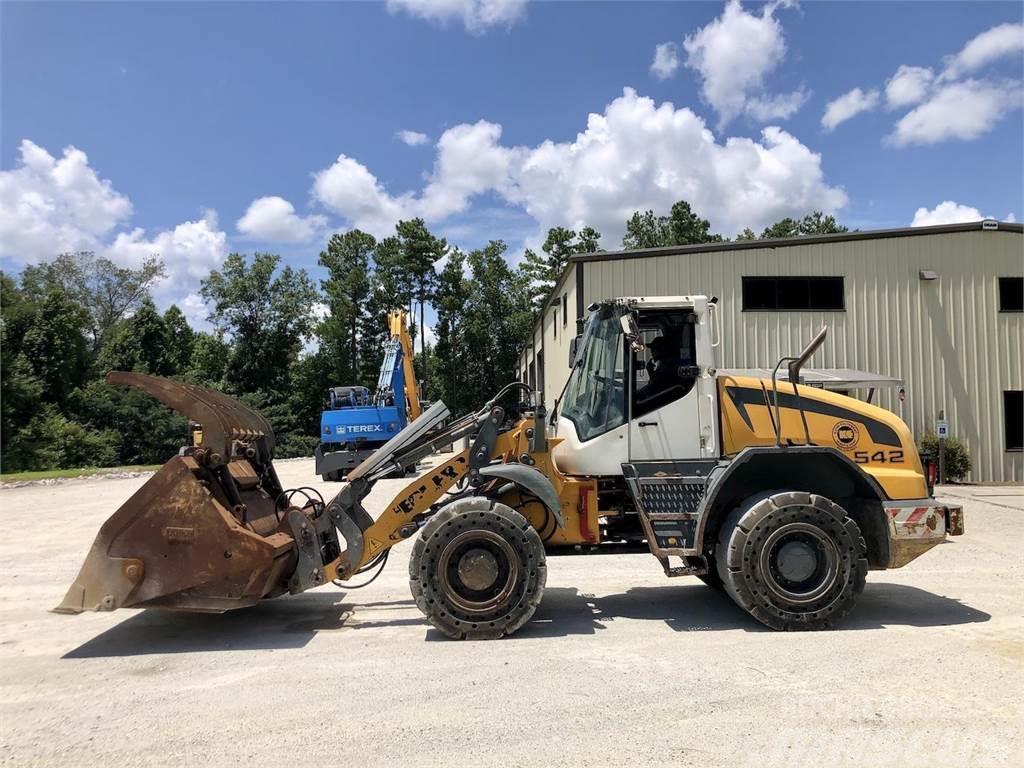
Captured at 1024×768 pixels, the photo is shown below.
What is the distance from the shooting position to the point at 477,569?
5.32m

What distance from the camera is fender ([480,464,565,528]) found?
218 inches

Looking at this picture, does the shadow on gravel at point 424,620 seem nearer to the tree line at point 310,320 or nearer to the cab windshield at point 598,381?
the cab windshield at point 598,381

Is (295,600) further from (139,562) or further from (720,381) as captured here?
(720,381)

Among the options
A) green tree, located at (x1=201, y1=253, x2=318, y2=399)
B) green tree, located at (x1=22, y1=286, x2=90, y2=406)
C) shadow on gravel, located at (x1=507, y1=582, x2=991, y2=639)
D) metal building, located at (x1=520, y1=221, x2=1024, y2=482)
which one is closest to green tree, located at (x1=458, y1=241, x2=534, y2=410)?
green tree, located at (x1=201, y1=253, x2=318, y2=399)

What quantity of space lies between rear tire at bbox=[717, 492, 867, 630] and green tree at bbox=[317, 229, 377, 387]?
140ft

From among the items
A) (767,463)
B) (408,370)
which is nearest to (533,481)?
(767,463)

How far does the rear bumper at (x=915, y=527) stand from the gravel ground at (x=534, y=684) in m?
0.65

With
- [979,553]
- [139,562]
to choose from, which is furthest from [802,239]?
[139,562]

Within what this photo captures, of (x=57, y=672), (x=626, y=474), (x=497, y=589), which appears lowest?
(x=57, y=672)

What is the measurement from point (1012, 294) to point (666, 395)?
16.9m

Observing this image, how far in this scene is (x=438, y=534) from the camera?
5309 millimetres

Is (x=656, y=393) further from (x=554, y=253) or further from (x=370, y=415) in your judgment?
(x=554, y=253)

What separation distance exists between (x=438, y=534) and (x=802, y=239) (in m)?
15.0

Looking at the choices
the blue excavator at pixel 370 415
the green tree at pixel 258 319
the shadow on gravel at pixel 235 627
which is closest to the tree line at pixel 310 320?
the green tree at pixel 258 319
